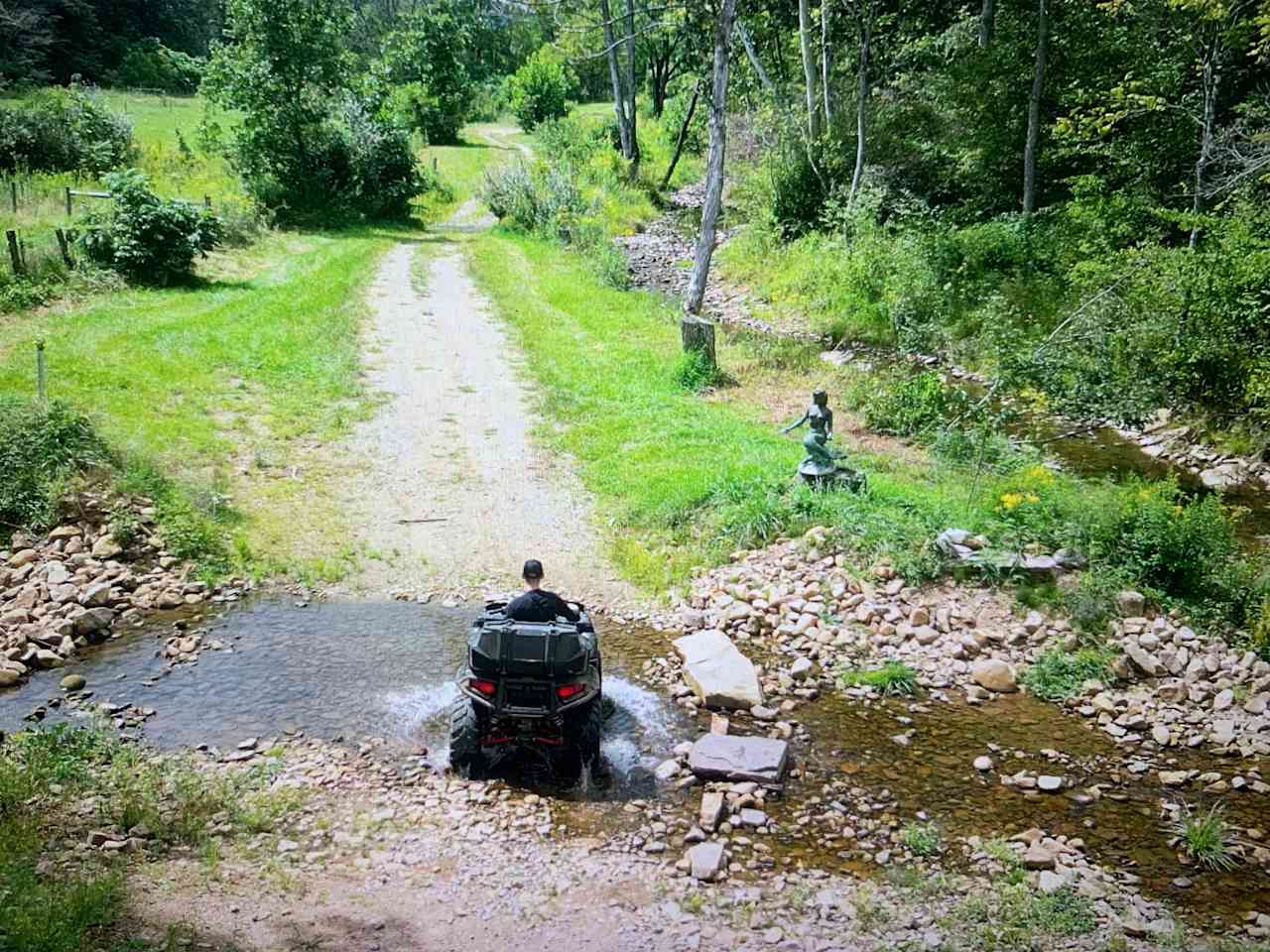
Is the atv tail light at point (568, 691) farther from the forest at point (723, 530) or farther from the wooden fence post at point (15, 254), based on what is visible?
the wooden fence post at point (15, 254)

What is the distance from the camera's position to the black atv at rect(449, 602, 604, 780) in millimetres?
6605

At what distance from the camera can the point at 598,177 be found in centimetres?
3856

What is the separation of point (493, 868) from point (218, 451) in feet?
29.9

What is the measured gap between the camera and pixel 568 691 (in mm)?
6707

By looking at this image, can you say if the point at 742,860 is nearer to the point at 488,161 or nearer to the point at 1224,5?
the point at 1224,5

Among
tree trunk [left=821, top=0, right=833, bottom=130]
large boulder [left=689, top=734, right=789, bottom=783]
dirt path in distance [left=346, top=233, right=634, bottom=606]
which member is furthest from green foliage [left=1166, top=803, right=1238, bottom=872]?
tree trunk [left=821, top=0, right=833, bottom=130]

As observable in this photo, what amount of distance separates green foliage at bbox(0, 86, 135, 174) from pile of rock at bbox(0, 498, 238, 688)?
21887 mm

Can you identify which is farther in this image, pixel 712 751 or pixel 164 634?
pixel 164 634

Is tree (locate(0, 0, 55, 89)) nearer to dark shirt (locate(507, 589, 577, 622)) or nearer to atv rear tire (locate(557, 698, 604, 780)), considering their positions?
dark shirt (locate(507, 589, 577, 622))

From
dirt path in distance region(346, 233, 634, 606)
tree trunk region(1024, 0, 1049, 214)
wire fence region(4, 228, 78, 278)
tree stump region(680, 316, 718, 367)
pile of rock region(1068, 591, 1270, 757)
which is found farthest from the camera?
tree trunk region(1024, 0, 1049, 214)

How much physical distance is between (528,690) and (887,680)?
155 inches

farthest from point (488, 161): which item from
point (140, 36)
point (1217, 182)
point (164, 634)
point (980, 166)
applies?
point (164, 634)

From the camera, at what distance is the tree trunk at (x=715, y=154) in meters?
16.0

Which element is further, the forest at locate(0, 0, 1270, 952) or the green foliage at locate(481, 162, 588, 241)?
the green foliage at locate(481, 162, 588, 241)
